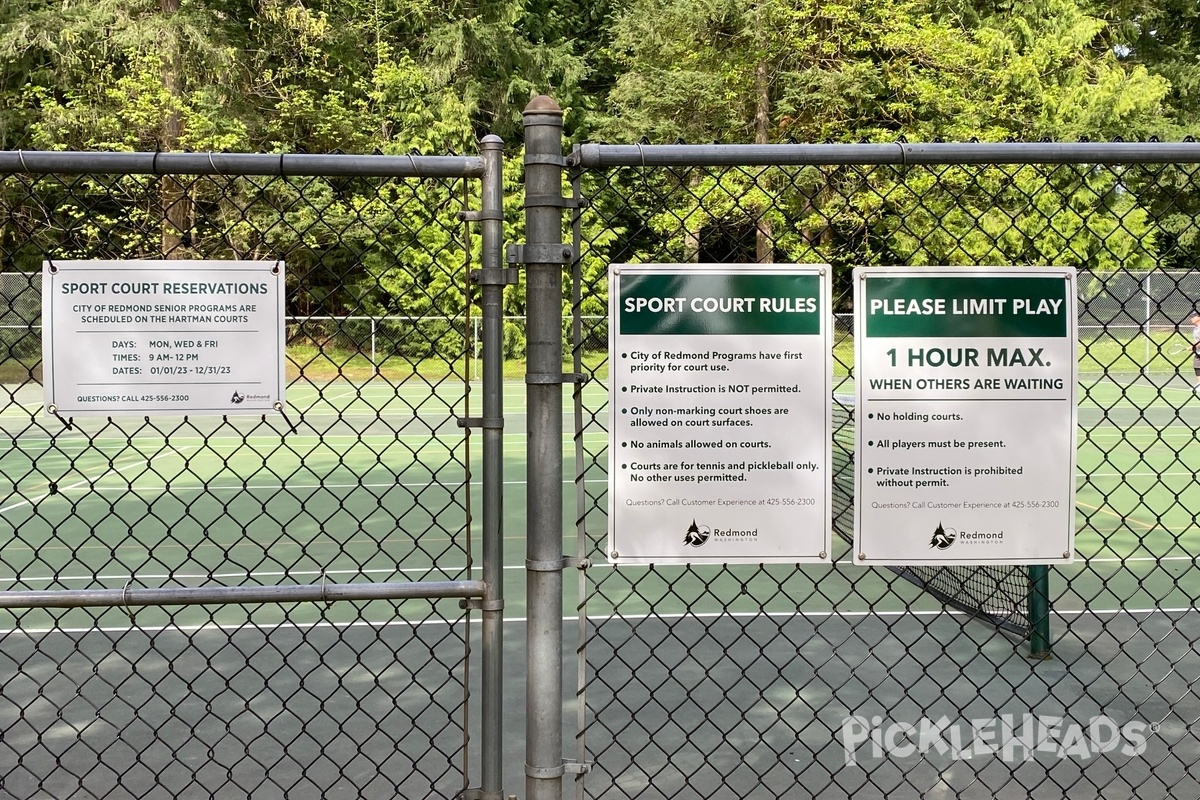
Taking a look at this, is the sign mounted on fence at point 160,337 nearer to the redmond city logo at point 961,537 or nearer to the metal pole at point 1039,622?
the redmond city logo at point 961,537

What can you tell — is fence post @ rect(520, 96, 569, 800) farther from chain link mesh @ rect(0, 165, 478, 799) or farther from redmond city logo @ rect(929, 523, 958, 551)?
redmond city logo @ rect(929, 523, 958, 551)

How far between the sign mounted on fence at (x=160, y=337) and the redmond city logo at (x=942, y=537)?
1.45m

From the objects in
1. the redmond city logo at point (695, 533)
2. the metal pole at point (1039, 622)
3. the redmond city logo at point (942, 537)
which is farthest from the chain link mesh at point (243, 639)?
the metal pole at point (1039, 622)

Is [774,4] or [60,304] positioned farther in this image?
[774,4]

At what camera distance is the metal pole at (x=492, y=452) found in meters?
2.50

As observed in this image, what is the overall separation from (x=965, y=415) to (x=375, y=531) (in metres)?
7.28

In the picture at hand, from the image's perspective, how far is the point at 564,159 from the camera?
2.51 metres

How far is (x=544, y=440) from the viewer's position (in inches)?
99.5

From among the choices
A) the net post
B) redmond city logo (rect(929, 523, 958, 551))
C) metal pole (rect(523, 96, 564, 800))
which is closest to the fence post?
metal pole (rect(523, 96, 564, 800))

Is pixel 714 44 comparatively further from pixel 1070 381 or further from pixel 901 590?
pixel 1070 381

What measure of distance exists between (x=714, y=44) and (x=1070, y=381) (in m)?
31.8

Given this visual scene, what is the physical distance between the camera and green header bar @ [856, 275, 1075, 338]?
2580mm

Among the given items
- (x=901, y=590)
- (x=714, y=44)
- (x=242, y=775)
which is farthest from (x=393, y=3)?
(x=242, y=775)

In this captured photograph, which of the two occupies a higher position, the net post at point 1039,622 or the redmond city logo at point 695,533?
the redmond city logo at point 695,533
